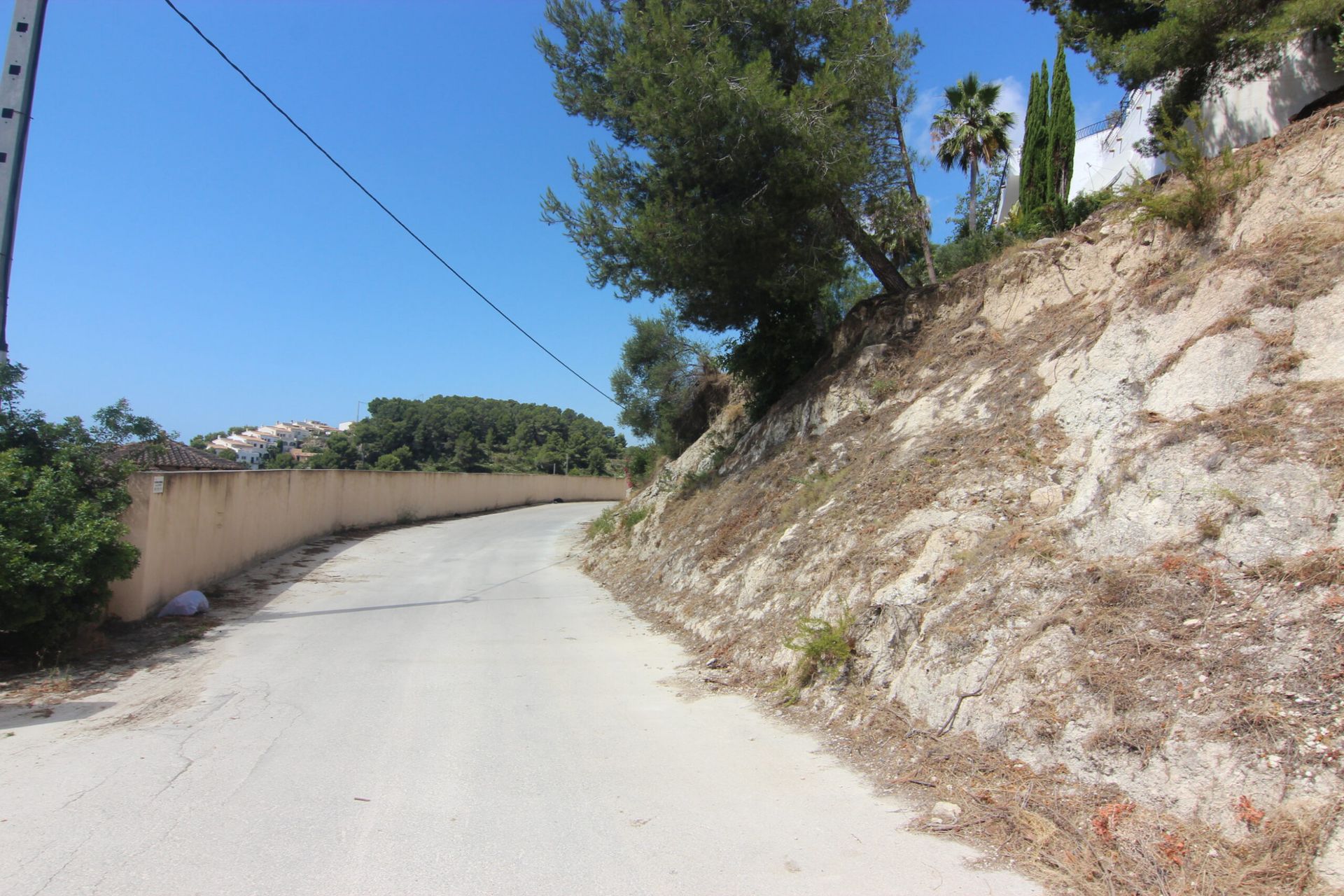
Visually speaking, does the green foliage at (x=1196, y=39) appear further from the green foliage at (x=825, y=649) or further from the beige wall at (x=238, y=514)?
the beige wall at (x=238, y=514)

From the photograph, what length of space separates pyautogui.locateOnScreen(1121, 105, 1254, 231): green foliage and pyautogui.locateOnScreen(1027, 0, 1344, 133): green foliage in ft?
4.20

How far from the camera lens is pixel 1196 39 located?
11305mm

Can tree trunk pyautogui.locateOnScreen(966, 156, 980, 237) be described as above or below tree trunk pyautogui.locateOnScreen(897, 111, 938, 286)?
above

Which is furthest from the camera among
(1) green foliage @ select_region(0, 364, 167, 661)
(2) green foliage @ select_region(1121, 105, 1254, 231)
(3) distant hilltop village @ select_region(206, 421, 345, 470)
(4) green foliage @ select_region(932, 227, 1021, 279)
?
(3) distant hilltop village @ select_region(206, 421, 345, 470)

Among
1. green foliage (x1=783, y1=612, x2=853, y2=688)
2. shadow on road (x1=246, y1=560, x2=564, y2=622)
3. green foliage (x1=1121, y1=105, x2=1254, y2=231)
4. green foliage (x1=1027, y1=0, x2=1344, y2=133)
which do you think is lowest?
shadow on road (x1=246, y1=560, x2=564, y2=622)

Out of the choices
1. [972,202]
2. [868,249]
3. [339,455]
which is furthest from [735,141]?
[339,455]

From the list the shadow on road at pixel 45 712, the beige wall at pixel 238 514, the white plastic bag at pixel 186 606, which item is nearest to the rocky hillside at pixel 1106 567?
the shadow on road at pixel 45 712

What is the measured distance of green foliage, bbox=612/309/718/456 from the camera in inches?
952

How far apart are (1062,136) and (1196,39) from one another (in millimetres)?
4224

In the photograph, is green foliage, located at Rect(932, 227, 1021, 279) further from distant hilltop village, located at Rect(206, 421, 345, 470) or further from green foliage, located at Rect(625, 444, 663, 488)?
distant hilltop village, located at Rect(206, 421, 345, 470)

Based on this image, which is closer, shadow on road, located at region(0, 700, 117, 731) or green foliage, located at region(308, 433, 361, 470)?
shadow on road, located at region(0, 700, 117, 731)

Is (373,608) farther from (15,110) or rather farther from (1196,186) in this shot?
(1196,186)

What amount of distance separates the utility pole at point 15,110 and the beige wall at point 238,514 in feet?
8.98

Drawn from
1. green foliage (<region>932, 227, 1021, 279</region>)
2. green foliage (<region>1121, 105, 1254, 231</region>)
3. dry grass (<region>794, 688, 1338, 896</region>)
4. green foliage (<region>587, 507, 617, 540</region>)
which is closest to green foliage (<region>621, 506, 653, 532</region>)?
green foliage (<region>587, 507, 617, 540</region>)
